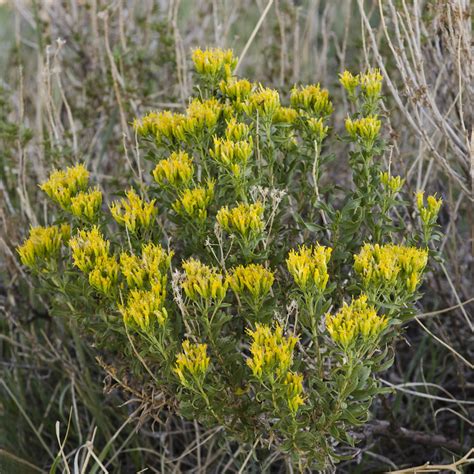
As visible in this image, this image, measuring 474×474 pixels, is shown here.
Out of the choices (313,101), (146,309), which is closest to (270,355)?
(146,309)

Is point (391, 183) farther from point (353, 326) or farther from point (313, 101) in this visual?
point (353, 326)

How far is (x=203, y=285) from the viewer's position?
56.0 inches

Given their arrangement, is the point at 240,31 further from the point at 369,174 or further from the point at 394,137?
the point at 369,174

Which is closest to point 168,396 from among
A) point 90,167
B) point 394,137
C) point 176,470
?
point 176,470

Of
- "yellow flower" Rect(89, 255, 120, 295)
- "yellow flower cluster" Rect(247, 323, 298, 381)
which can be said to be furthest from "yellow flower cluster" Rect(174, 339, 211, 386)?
"yellow flower" Rect(89, 255, 120, 295)

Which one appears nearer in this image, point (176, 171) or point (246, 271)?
point (246, 271)

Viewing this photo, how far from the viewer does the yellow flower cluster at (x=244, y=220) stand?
1.48 m

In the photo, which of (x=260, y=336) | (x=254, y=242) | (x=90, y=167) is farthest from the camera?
(x=90, y=167)

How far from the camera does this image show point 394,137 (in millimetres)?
1983

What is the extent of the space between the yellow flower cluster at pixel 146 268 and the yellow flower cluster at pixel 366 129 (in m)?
0.51

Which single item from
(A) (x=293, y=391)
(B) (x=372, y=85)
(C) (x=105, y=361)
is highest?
→ (B) (x=372, y=85)

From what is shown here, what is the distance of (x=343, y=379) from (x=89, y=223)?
69 cm

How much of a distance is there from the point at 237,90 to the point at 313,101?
0.61 feet

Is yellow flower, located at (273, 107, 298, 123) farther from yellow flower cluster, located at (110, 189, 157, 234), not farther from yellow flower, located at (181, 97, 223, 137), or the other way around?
yellow flower cluster, located at (110, 189, 157, 234)
